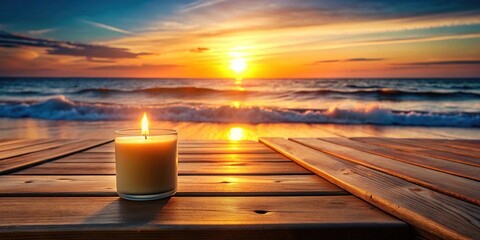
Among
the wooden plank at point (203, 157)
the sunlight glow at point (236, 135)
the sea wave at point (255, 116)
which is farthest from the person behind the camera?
the sea wave at point (255, 116)

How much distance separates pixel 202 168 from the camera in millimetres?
1168

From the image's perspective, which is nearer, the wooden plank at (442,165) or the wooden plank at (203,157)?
the wooden plank at (442,165)

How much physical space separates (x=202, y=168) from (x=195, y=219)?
→ 57 centimetres

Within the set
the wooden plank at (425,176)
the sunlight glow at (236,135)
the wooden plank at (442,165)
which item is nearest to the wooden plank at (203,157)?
the wooden plank at (425,176)

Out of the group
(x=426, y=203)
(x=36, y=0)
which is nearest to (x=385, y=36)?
(x=426, y=203)

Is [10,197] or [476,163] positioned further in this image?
[476,163]

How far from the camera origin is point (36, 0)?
1349 centimetres

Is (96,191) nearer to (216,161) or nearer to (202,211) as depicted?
(202,211)

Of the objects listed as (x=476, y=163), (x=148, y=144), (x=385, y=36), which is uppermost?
(x=385, y=36)

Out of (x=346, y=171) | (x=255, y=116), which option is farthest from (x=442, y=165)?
(x=255, y=116)

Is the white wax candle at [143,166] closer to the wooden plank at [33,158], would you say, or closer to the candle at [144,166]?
the candle at [144,166]

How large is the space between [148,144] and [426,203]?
2.10 ft

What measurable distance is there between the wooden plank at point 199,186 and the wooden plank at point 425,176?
248 mm

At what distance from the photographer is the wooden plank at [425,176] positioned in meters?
0.78
